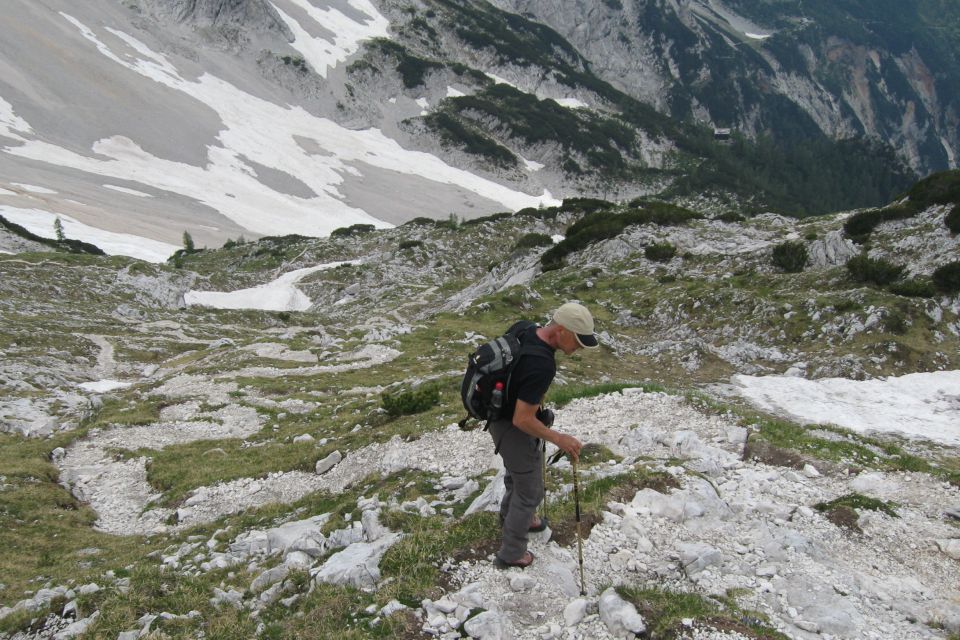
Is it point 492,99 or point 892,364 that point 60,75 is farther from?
point 892,364

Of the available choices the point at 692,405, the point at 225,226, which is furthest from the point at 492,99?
the point at 692,405

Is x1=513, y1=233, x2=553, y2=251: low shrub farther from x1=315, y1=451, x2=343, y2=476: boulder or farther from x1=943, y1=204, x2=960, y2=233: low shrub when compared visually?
x1=315, y1=451, x2=343, y2=476: boulder

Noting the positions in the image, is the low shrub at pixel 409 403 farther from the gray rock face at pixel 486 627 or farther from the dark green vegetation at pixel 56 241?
the dark green vegetation at pixel 56 241

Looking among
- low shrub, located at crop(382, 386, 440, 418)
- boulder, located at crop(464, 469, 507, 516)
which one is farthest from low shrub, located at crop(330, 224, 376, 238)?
boulder, located at crop(464, 469, 507, 516)

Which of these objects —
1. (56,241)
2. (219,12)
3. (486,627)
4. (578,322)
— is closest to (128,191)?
(56,241)

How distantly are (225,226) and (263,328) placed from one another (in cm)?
7120

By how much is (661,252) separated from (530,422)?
39.3 m

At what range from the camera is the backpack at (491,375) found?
5.81 meters

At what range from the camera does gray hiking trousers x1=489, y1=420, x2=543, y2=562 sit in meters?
6.29

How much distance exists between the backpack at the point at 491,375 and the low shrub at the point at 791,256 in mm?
34150

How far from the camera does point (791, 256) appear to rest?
1344 inches

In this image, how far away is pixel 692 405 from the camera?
13.1 meters

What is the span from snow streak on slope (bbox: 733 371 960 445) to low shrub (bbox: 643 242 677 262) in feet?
69.1

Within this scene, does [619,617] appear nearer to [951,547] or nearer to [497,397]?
[497,397]
